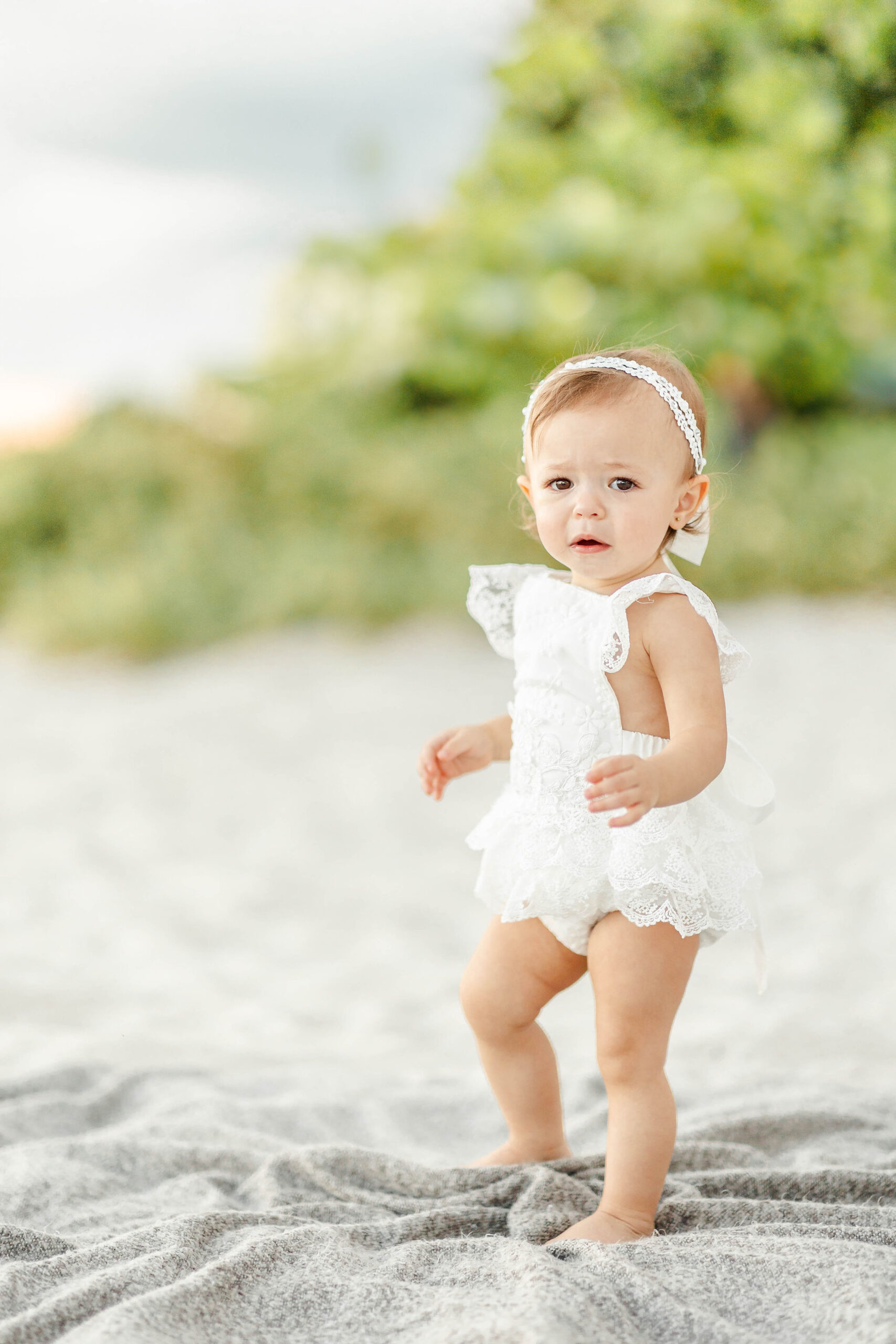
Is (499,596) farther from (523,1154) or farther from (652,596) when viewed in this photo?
(523,1154)

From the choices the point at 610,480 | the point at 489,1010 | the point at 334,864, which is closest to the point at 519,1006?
the point at 489,1010

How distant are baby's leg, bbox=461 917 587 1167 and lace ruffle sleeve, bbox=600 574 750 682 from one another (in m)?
0.28

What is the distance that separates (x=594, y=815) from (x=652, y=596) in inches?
8.2

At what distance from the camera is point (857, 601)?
378cm

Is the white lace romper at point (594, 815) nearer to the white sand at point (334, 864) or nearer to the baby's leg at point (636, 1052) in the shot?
the baby's leg at point (636, 1052)

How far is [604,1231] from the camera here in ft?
3.19

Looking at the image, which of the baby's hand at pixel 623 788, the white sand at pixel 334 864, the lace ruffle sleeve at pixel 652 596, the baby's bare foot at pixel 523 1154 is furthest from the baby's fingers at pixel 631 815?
the white sand at pixel 334 864

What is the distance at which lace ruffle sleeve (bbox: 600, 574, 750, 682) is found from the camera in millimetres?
987

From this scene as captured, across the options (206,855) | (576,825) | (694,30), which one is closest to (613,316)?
(694,30)

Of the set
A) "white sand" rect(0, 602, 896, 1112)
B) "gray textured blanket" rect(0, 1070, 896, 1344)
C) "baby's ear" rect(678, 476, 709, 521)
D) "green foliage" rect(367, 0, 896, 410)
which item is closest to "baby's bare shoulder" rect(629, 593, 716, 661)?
"baby's ear" rect(678, 476, 709, 521)

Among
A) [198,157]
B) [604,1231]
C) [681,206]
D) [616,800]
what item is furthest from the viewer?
[198,157]

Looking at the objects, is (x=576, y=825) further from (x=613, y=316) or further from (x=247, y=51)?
(x=247, y=51)

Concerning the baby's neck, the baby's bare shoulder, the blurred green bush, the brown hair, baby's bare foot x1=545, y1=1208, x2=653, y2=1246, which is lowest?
baby's bare foot x1=545, y1=1208, x2=653, y2=1246

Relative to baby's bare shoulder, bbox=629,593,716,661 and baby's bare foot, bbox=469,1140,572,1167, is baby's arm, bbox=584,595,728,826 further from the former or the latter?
baby's bare foot, bbox=469,1140,572,1167
